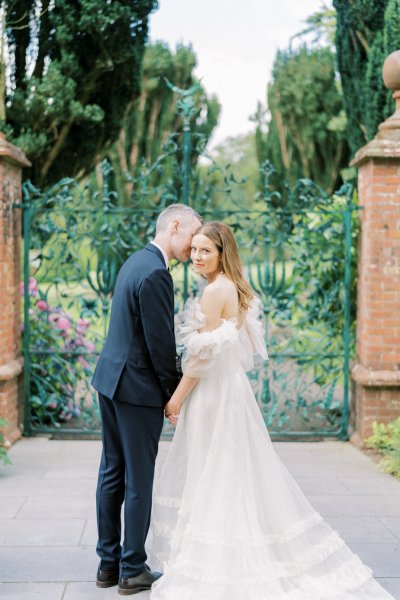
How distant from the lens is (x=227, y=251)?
367 centimetres

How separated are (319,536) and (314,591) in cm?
35

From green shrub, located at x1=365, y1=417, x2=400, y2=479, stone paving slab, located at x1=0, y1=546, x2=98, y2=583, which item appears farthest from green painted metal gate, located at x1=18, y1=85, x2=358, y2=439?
stone paving slab, located at x1=0, y1=546, x2=98, y2=583

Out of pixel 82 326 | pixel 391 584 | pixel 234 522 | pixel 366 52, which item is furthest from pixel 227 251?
pixel 366 52

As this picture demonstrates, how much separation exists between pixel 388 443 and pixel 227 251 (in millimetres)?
3253

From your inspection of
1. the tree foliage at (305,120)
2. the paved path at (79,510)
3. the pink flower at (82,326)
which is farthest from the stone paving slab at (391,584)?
the tree foliage at (305,120)

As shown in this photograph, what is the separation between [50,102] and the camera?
28.4ft

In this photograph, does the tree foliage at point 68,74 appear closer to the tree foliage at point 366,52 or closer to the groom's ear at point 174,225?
the tree foliage at point 366,52

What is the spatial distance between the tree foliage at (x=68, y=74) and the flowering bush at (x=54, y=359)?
7.35 feet

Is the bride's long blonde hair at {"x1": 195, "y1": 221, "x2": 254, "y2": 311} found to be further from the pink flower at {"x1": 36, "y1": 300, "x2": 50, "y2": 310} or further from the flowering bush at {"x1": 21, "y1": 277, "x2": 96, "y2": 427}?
the pink flower at {"x1": 36, "y1": 300, "x2": 50, "y2": 310}

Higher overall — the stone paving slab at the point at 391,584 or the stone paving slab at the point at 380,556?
the stone paving slab at the point at 391,584

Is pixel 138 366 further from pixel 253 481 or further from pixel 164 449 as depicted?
pixel 164 449

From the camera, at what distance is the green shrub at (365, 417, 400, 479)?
5.94 m

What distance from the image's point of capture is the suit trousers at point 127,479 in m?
3.62

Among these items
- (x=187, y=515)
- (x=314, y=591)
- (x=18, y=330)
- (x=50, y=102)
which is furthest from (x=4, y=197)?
(x=314, y=591)
